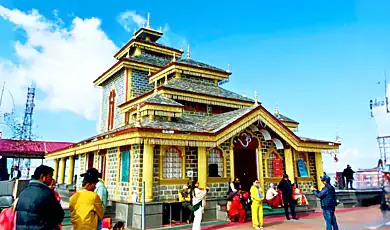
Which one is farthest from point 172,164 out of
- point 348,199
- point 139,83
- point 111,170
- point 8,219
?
point 348,199

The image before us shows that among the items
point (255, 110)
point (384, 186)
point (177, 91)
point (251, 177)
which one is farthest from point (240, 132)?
point (384, 186)

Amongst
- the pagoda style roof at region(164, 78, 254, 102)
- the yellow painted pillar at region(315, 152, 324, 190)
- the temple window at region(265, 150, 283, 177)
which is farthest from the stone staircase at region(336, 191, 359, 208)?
the pagoda style roof at region(164, 78, 254, 102)

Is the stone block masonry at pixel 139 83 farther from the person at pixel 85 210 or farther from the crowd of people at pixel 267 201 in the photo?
the person at pixel 85 210

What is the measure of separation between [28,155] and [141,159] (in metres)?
19.5

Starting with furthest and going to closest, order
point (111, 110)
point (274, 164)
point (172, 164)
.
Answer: point (111, 110) < point (274, 164) < point (172, 164)

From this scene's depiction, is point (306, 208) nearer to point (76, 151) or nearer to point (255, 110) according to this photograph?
point (255, 110)

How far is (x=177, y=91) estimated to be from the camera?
48.8 feet

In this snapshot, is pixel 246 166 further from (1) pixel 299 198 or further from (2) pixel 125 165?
(2) pixel 125 165

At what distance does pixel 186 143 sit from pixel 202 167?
135 centimetres

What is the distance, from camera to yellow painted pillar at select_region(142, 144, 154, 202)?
34.9ft

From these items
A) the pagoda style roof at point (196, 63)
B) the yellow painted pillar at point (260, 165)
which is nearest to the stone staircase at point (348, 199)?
the yellow painted pillar at point (260, 165)

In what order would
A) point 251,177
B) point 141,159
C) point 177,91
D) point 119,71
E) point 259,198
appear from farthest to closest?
point 119,71, point 177,91, point 251,177, point 141,159, point 259,198

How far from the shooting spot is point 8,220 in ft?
12.4

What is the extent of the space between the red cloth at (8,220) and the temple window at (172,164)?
789cm
